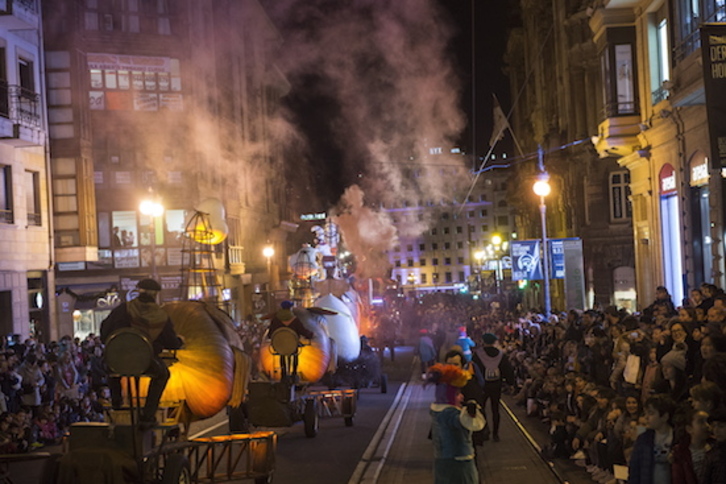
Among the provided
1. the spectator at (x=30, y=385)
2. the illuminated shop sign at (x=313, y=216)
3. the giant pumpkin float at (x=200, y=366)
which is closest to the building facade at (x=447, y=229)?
the illuminated shop sign at (x=313, y=216)

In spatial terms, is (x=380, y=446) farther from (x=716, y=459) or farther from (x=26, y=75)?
(x=26, y=75)

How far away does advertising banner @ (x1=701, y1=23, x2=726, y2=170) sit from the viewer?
45.0ft

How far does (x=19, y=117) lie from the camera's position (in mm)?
25328

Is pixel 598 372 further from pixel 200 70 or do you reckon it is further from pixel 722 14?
pixel 200 70

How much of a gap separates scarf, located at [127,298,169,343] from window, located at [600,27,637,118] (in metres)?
17.8

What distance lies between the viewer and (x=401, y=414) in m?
18.7

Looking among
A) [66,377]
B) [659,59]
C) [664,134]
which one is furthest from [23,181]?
[659,59]

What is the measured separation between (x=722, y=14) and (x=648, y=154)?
255 inches

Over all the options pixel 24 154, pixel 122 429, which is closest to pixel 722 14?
pixel 122 429

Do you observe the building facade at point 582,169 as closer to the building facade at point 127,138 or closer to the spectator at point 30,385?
the building facade at point 127,138

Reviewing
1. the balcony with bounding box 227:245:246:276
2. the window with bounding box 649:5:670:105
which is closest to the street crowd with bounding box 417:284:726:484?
the window with bounding box 649:5:670:105

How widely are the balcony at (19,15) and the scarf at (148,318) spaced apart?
18470mm

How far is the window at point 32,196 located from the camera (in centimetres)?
2678

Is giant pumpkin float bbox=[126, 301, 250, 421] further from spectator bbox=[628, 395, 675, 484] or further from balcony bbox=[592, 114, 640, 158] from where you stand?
balcony bbox=[592, 114, 640, 158]
